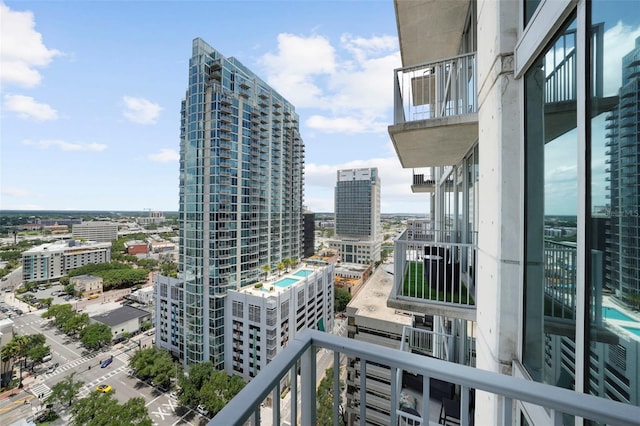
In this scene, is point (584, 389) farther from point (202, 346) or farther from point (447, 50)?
point (202, 346)

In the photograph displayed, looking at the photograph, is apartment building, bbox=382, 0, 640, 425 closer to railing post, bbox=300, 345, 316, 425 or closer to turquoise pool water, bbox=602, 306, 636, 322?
turquoise pool water, bbox=602, 306, 636, 322

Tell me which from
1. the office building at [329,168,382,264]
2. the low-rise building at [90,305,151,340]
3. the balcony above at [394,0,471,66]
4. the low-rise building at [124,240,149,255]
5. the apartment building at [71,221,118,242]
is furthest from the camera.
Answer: the apartment building at [71,221,118,242]

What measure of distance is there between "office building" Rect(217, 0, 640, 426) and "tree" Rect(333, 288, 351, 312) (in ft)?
93.5

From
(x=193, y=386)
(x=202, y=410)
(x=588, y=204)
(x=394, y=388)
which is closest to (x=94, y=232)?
(x=193, y=386)

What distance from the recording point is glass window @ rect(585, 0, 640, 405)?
3.32 ft

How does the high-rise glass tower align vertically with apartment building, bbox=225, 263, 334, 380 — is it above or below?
above

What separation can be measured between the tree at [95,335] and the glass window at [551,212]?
2968cm

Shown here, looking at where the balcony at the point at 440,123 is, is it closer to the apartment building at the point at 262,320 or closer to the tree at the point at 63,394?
the apartment building at the point at 262,320

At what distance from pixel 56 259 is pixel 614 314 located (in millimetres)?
57388

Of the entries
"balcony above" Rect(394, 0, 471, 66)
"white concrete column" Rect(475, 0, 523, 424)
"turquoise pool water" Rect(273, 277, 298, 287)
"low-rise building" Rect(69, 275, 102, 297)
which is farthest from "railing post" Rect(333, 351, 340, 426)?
"low-rise building" Rect(69, 275, 102, 297)

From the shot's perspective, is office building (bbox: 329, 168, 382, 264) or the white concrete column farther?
office building (bbox: 329, 168, 382, 264)

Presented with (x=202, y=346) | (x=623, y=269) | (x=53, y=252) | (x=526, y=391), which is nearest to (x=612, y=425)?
(x=526, y=391)

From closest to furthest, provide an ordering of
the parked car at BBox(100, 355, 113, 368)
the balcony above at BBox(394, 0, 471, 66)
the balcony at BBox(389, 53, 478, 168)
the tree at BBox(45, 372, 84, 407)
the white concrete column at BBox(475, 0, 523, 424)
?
the white concrete column at BBox(475, 0, 523, 424) → the balcony at BBox(389, 53, 478, 168) → the balcony above at BBox(394, 0, 471, 66) → the tree at BBox(45, 372, 84, 407) → the parked car at BBox(100, 355, 113, 368)

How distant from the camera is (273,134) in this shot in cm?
2436
